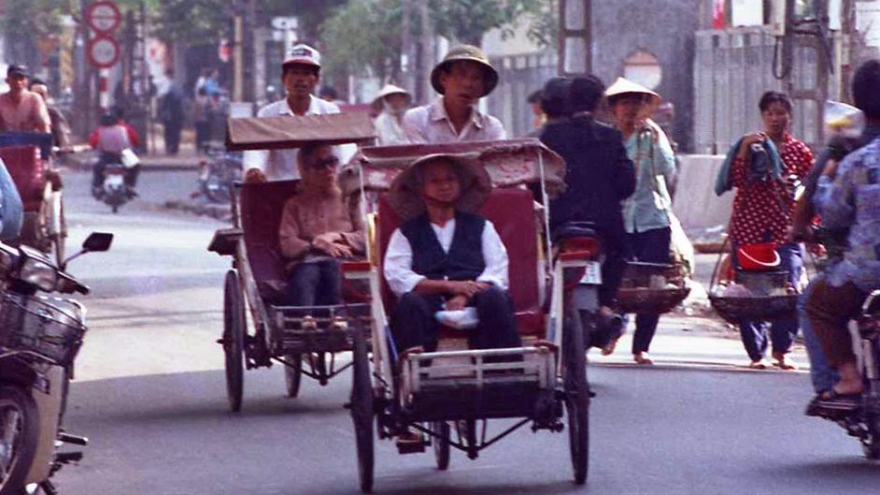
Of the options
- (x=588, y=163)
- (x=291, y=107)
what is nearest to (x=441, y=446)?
(x=588, y=163)

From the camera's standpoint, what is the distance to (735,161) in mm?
13359

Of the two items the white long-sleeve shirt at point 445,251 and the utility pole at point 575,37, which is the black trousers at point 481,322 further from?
the utility pole at point 575,37

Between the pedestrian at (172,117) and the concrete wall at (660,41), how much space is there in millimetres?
27506

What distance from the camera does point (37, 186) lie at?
16.9m

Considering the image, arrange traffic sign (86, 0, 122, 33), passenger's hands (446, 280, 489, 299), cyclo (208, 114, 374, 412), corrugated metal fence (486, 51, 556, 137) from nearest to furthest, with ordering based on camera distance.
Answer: passenger's hands (446, 280, 489, 299) → cyclo (208, 114, 374, 412) → corrugated metal fence (486, 51, 556, 137) → traffic sign (86, 0, 122, 33)

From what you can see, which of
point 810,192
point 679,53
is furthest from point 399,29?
point 810,192

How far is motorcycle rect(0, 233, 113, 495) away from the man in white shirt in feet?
4.76

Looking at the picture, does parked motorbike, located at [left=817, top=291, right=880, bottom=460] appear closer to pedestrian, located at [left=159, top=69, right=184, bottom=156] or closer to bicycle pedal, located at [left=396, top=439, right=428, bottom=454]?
bicycle pedal, located at [left=396, top=439, right=428, bottom=454]

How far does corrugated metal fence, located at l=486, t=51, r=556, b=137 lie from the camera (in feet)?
114

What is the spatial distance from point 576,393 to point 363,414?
0.83m

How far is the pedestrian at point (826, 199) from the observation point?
30.2ft

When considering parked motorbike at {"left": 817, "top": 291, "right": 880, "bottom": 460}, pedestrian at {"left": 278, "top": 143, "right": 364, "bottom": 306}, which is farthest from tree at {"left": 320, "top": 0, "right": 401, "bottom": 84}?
parked motorbike at {"left": 817, "top": 291, "right": 880, "bottom": 460}

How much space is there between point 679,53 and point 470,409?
18790mm

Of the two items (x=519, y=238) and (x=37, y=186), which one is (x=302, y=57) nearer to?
(x=519, y=238)
